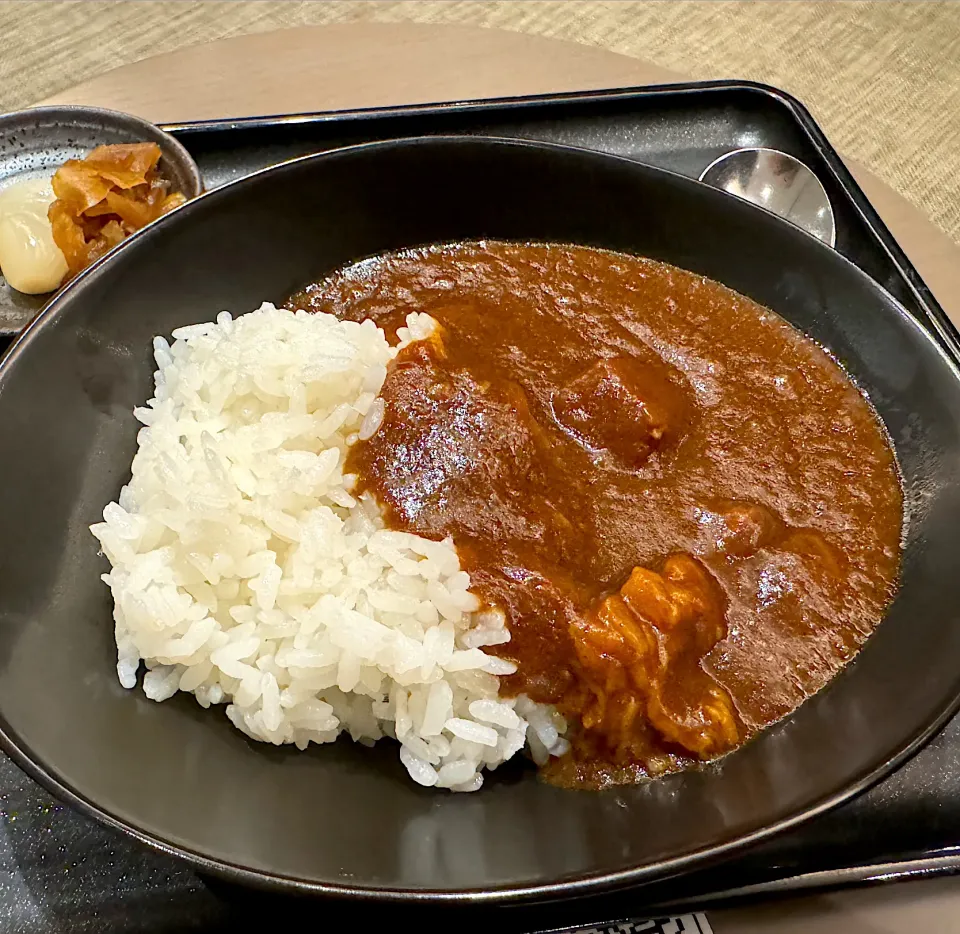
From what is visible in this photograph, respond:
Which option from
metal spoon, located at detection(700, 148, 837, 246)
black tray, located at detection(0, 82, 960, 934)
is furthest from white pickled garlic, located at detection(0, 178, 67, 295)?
metal spoon, located at detection(700, 148, 837, 246)

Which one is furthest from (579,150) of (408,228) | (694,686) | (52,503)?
(52,503)

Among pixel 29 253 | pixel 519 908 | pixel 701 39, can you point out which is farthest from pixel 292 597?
pixel 701 39

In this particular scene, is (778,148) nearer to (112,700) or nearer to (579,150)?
(579,150)

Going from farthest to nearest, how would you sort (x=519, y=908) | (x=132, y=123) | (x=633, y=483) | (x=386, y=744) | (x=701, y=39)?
(x=701, y=39) → (x=132, y=123) → (x=633, y=483) → (x=386, y=744) → (x=519, y=908)

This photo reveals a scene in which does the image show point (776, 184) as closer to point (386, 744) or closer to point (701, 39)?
point (701, 39)

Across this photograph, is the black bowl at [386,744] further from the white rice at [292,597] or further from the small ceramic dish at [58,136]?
the small ceramic dish at [58,136]

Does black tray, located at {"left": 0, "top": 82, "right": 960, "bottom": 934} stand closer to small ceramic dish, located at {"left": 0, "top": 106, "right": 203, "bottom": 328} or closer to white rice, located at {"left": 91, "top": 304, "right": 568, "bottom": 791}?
white rice, located at {"left": 91, "top": 304, "right": 568, "bottom": 791}

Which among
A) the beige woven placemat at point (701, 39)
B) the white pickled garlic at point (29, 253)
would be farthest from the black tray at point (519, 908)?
the beige woven placemat at point (701, 39)
